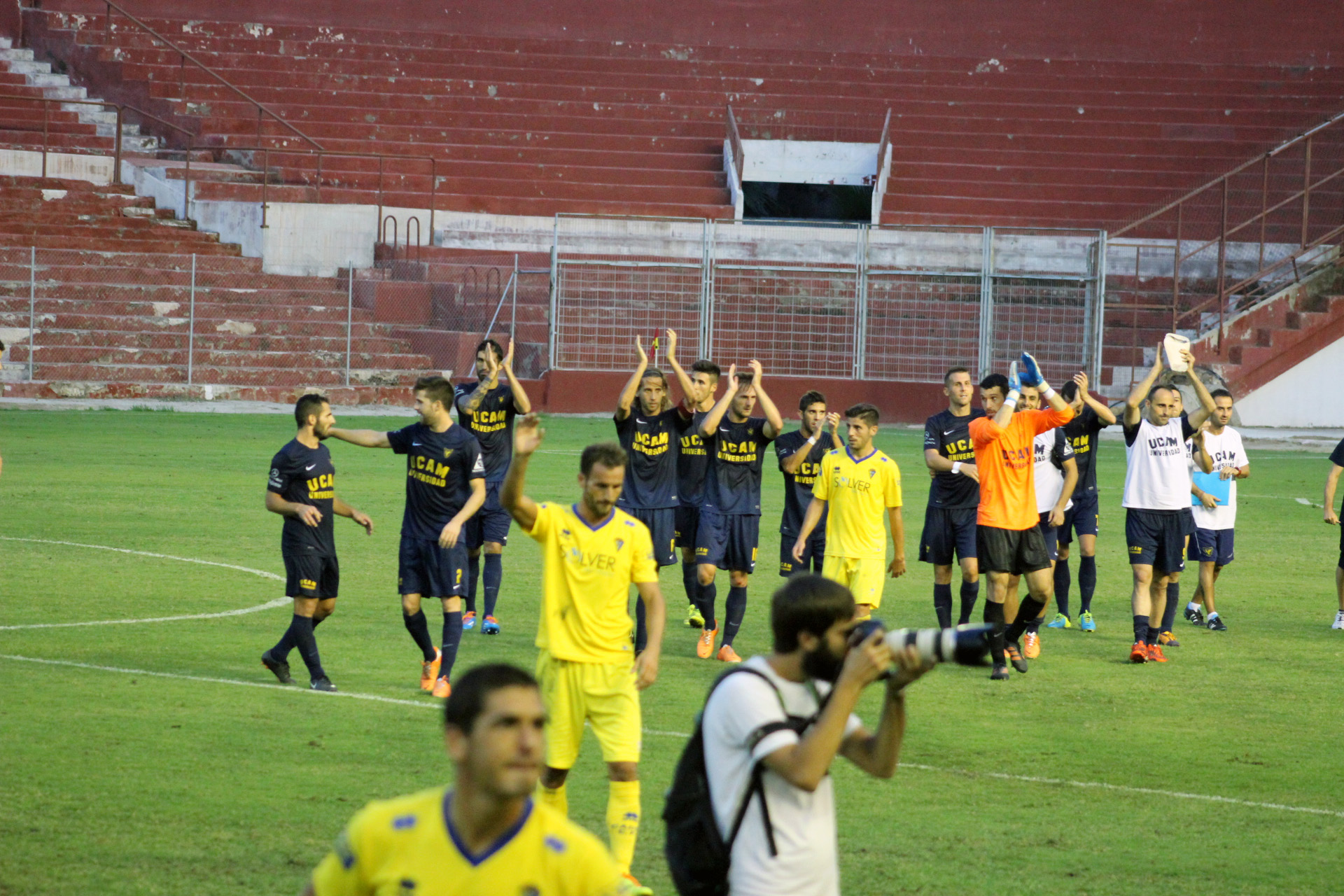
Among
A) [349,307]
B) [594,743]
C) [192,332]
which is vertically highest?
[349,307]

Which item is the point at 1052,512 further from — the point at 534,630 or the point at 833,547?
the point at 534,630

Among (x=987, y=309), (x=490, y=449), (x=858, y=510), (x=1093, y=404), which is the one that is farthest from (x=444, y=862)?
(x=987, y=309)

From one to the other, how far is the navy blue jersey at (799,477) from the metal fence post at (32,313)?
20.4 metres

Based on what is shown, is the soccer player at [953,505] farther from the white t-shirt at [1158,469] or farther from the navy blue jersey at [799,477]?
the white t-shirt at [1158,469]

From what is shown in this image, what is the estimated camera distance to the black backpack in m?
4.05

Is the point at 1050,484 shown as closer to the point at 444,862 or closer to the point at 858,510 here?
the point at 858,510

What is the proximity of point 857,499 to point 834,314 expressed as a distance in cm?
2047

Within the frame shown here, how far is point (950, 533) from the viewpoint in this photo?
11.8 metres

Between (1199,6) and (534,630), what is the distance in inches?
1373

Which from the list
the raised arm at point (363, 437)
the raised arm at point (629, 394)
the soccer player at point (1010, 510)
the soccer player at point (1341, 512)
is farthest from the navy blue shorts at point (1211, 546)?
the raised arm at point (363, 437)

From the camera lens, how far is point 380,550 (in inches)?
618

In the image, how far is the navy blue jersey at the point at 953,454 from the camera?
1170 cm

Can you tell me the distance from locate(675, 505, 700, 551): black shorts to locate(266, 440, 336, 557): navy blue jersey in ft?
10.3

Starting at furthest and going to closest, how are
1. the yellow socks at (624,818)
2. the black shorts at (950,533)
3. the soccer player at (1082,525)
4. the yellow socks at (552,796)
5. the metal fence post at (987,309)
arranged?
1. the metal fence post at (987,309)
2. the soccer player at (1082,525)
3. the black shorts at (950,533)
4. the yellow socks at (552,796)
5. the yellow socks at (624,818)
